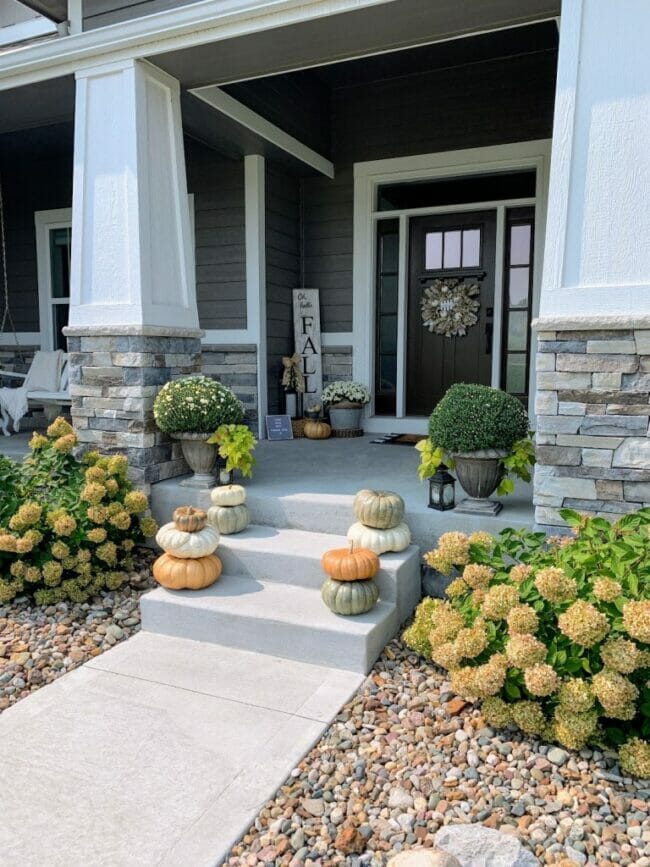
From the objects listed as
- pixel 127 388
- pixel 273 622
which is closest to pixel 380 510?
pixel 273 622

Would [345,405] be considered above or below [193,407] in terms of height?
below

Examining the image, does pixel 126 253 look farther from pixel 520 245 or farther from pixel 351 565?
pixel 520 245

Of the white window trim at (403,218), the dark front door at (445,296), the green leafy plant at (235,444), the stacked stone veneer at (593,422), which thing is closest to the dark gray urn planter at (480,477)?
the stacked stone veneer at (593,422)

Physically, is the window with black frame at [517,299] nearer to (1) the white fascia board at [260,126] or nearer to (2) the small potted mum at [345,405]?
(2) the small potted mum at [345,405]

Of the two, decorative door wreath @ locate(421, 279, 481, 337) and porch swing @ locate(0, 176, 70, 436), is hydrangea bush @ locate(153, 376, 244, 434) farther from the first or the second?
decorative door wreath @ locate(421, 279, 481, 337)

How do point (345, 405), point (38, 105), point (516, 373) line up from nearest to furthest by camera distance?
point (38, 105)
point (516, 373)
point (345, 405)

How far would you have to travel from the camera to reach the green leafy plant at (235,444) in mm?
3482

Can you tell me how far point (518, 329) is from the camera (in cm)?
524

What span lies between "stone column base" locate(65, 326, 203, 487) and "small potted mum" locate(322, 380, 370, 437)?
69.9 inches

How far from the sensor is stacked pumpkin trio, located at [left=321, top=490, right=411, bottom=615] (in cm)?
264

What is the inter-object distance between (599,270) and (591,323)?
221 millimetres

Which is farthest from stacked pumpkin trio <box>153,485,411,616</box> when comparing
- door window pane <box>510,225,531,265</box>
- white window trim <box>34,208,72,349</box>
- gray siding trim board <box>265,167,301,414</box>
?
white window trim <box>34,208,72,349</box>

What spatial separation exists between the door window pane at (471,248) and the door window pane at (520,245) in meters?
0.26

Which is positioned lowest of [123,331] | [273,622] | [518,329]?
[273,622]
